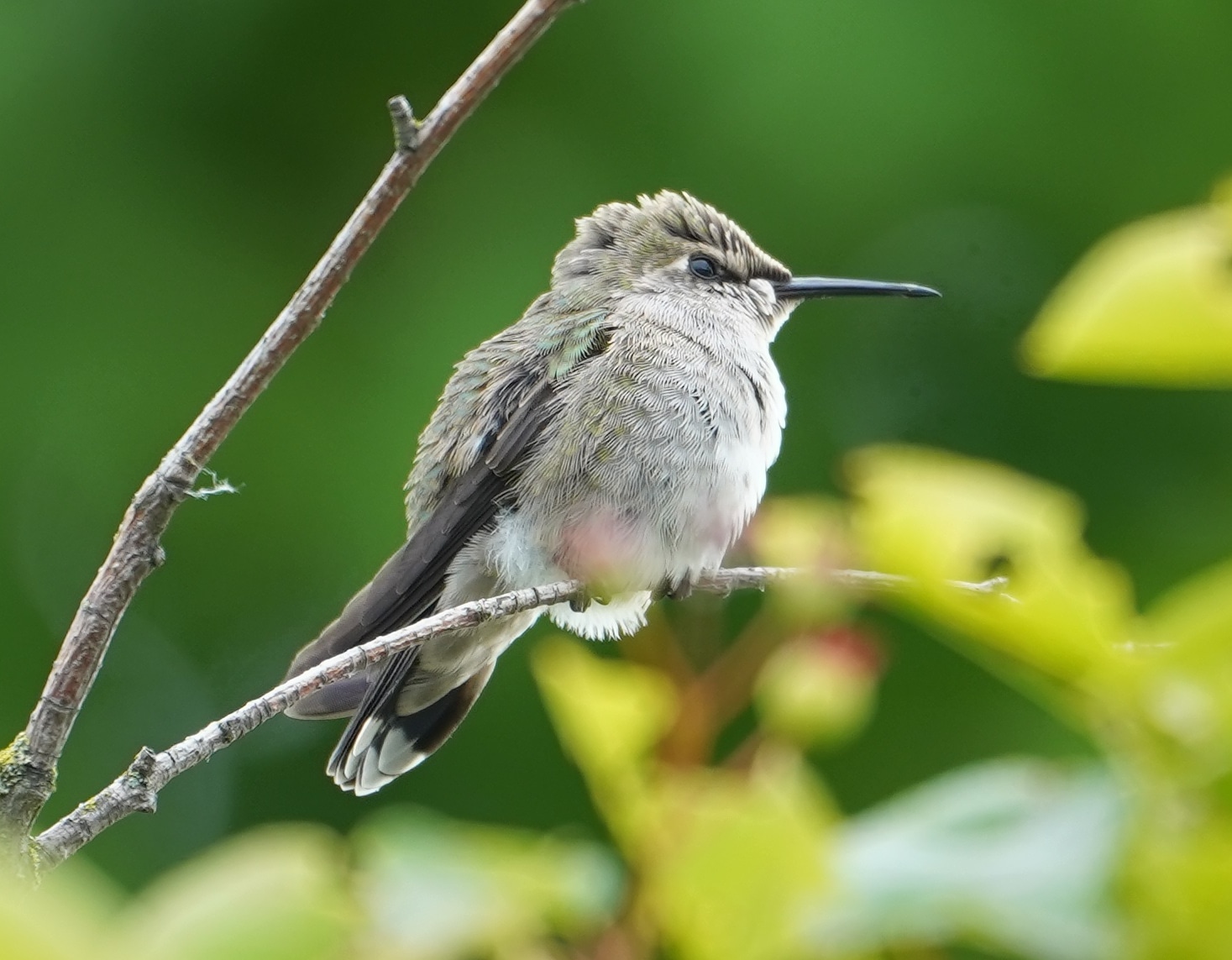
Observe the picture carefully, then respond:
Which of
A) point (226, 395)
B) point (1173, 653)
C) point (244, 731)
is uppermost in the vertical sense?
point (1173, 653)

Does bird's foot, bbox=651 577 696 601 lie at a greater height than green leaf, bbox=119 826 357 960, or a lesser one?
lesser

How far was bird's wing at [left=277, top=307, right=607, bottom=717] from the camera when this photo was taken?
3.25 meters

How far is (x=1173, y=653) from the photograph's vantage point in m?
0.55

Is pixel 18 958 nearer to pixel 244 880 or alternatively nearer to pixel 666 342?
pixel 244 880

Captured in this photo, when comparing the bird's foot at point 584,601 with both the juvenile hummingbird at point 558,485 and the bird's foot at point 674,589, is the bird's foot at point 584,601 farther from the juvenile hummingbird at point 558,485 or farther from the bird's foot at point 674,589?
the bird's foot at point 674,589

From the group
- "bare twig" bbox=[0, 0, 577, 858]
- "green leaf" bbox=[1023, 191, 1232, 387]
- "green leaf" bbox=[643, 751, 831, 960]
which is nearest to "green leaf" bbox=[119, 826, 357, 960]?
"green leaf" bbox=[643, 751, 831, 960]

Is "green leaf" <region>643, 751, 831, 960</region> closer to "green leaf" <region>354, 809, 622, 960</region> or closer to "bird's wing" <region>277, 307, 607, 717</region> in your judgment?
"green leaf" <region>354, 809, 622, 960</region>

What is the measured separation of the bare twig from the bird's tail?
1.49m

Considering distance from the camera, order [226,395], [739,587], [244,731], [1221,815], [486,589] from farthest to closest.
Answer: [486,589]
[739,587]
[226,395]
[244,731]
[1221,815]

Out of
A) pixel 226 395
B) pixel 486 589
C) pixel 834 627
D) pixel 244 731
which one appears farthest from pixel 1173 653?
A: pixel 486 589

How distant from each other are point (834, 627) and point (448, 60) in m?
6.94

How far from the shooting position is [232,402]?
6.33 feet

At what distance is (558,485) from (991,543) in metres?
2.91

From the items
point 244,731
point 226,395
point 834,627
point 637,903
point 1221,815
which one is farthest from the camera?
point 226,395
